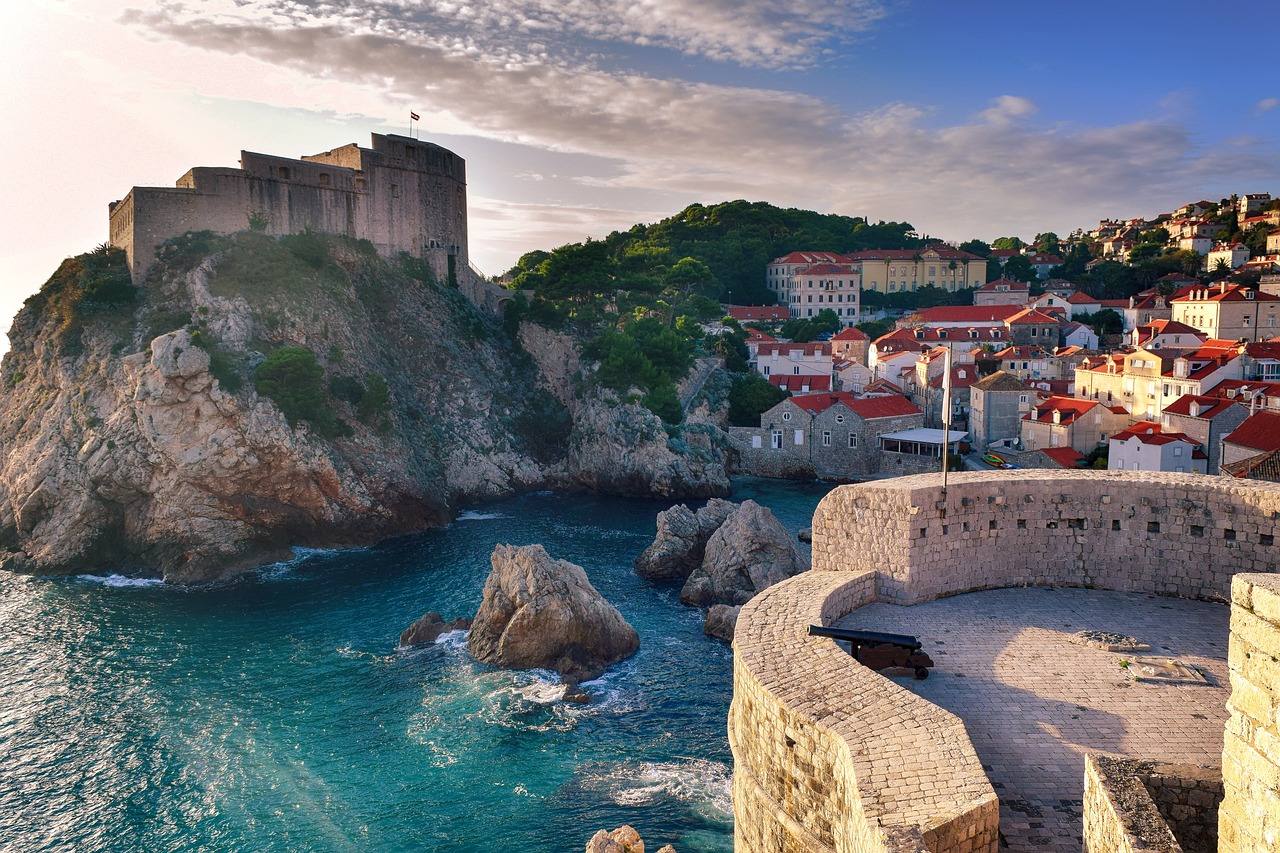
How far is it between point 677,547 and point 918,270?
57768mm

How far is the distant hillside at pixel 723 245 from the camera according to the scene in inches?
2226

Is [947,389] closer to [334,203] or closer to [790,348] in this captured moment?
[334,203]

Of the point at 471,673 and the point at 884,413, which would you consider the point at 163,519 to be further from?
the point at 884,413

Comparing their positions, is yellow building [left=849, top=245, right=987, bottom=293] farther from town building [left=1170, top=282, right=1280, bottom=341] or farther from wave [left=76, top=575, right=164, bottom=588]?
wave [left=76, top=575, right=164, bottom=588]

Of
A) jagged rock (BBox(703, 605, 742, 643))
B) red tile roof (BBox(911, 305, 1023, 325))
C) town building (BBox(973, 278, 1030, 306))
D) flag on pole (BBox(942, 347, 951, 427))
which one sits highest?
town building (BBox(973, 278, 1030, 306))

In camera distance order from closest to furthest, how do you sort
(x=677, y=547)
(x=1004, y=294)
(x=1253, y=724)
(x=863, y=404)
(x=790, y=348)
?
1. (x=1253, y=724)
2. (x=677, y=547)
3. (x=863, y=404)
4. (x=790, y=348)
5. (x=1004, y=294)

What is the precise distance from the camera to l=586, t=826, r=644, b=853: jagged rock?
12127 millimetres

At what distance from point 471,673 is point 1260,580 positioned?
18.9 metres

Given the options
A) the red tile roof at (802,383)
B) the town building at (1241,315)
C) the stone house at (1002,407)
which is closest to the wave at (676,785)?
the stone house at (1002,407)

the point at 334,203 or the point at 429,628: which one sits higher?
the point at 334,203

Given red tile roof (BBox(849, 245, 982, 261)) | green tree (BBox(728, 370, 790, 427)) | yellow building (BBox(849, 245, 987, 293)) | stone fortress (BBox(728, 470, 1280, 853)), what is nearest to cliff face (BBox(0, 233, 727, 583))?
green tree (BBox(728, 370, 790, 427))

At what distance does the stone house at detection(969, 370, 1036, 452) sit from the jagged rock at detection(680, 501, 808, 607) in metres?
21.5

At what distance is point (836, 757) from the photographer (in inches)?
309

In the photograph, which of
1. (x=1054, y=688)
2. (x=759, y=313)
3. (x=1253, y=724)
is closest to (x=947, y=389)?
(x=1054, y=688)
